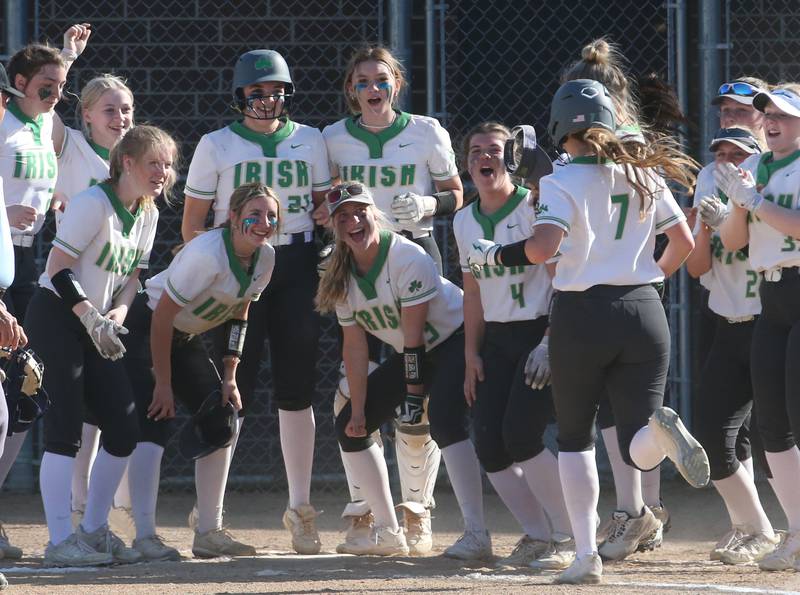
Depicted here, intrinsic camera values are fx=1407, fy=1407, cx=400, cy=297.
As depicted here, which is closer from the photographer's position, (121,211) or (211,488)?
(121,211)

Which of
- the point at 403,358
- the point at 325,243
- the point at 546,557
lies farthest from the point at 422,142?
the point at 546,557

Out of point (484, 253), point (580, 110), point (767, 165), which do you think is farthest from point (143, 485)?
point (767, 165)

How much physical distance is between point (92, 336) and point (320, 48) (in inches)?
124

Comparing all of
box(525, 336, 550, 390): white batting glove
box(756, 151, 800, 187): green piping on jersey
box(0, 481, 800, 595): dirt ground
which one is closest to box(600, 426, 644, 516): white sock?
box(0, 481, 800, 595): dirt ground

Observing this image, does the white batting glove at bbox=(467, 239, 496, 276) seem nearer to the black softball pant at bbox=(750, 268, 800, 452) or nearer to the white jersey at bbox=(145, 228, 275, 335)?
the black softball pant at bbox=(750, 268, 800, 452)

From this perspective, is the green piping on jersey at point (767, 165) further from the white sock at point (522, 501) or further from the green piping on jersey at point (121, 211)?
the green piping on jersey at point (121, 211)

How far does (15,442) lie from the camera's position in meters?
5.85

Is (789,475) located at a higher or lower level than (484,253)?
lower

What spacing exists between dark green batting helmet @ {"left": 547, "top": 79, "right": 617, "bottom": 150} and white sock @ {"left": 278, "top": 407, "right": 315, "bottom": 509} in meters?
1.91

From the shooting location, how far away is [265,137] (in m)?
6.07

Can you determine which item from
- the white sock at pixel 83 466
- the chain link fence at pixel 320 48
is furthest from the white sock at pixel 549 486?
the chain link fence at pixel 320 48

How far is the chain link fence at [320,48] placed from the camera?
789 centimetres

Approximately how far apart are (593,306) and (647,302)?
0.64 ft

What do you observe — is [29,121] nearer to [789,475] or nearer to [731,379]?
[731,379]
